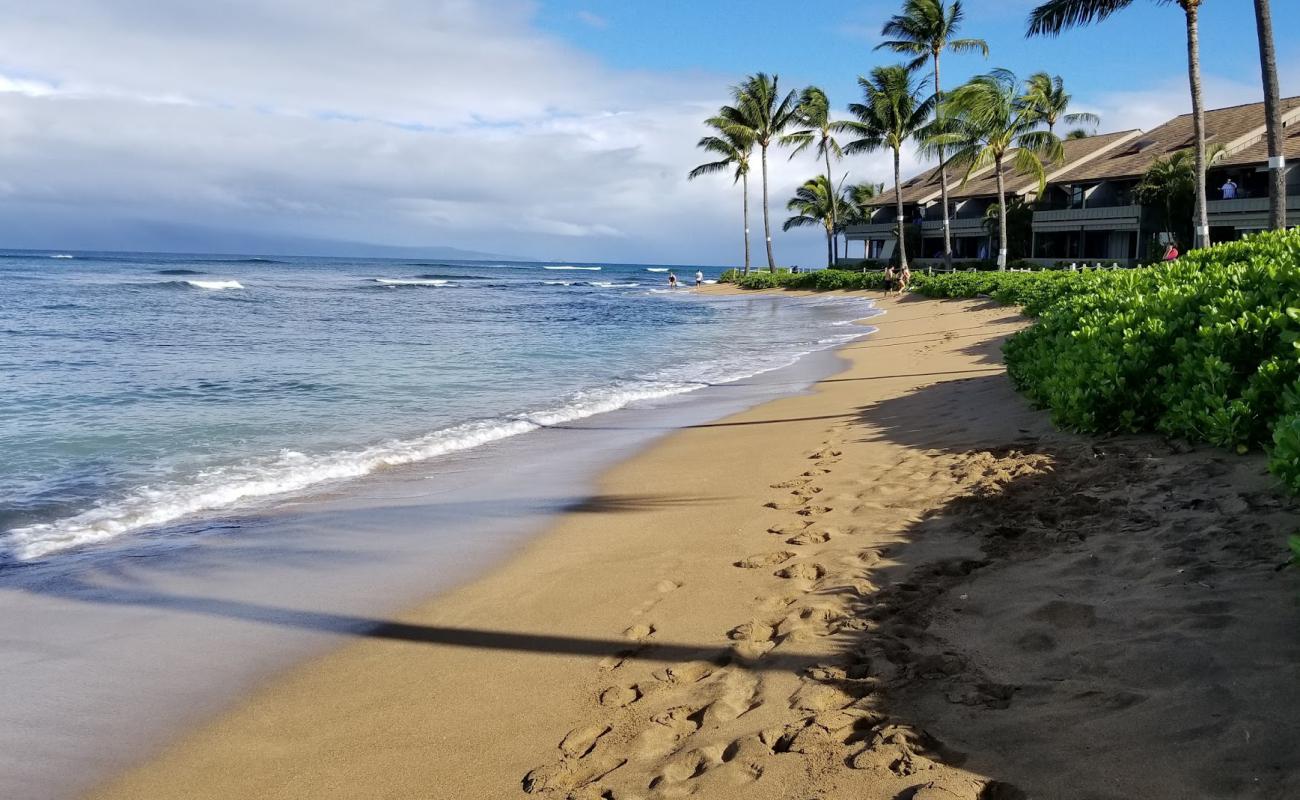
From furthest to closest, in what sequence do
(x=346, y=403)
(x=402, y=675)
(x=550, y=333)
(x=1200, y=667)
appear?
(x=550, y=333) < (x=346, y=403) < (x=402, y=675) < (x=1200, y=667)

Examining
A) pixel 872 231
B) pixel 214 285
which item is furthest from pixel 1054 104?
pixel 214 285

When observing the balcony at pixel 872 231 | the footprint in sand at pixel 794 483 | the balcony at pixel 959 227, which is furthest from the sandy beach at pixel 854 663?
the balcony at pixel 872 231

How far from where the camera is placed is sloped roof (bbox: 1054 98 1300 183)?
35.2 m

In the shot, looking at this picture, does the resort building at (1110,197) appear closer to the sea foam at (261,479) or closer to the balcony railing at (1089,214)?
the balcony railing at (1089,214)

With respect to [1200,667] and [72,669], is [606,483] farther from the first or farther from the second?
[1200,667]

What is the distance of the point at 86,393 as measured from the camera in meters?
12.9

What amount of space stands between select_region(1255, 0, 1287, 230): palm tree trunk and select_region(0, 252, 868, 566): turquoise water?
8.87 m

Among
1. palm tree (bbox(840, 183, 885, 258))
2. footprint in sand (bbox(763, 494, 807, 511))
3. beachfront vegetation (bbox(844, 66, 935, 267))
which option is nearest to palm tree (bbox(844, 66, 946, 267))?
beachfront vegetation (bbox(844, 66, 935, 267))

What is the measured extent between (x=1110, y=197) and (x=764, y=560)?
4204cm

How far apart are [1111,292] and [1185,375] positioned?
3.04 m

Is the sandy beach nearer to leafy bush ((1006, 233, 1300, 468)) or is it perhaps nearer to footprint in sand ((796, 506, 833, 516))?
footprint in sand ((796, 506, 833, 516))

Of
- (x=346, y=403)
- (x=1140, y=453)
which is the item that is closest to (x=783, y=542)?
(x=1140, y=453)

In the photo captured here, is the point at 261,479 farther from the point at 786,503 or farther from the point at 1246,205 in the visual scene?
the point at 1246,205

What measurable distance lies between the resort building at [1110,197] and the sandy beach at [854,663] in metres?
32.9
